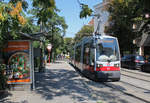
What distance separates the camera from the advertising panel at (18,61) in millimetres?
8516

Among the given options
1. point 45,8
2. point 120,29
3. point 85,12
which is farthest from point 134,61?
point 45,8

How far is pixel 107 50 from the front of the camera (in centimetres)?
1214

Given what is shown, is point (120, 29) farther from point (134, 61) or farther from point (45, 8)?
point (45, 8)

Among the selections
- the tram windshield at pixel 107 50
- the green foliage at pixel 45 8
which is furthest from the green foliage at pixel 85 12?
the tram windshield at pixel 107 50

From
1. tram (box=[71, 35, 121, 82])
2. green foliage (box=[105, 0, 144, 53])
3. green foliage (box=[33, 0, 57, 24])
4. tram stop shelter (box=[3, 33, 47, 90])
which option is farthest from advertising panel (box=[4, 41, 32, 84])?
green foliage (box=[105, 0, 144, 53])

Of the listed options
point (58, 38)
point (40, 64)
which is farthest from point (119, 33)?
point (40, 64)

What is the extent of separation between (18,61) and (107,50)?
578cm

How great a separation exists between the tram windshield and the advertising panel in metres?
4.85

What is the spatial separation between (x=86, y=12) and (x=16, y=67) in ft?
12.9

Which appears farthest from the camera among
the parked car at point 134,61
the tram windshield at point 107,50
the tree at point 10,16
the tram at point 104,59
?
the parked car at point 134,61

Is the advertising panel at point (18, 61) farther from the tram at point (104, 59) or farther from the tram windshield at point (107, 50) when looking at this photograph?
the tram windshield at point (107, 50)

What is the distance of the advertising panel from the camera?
27.9 ft

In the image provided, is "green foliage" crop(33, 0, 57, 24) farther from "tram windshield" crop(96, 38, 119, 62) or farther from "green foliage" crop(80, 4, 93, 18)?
"tram windshield" crop(96, 38, 119, 62)

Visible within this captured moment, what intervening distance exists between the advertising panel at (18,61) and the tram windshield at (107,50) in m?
4.85
